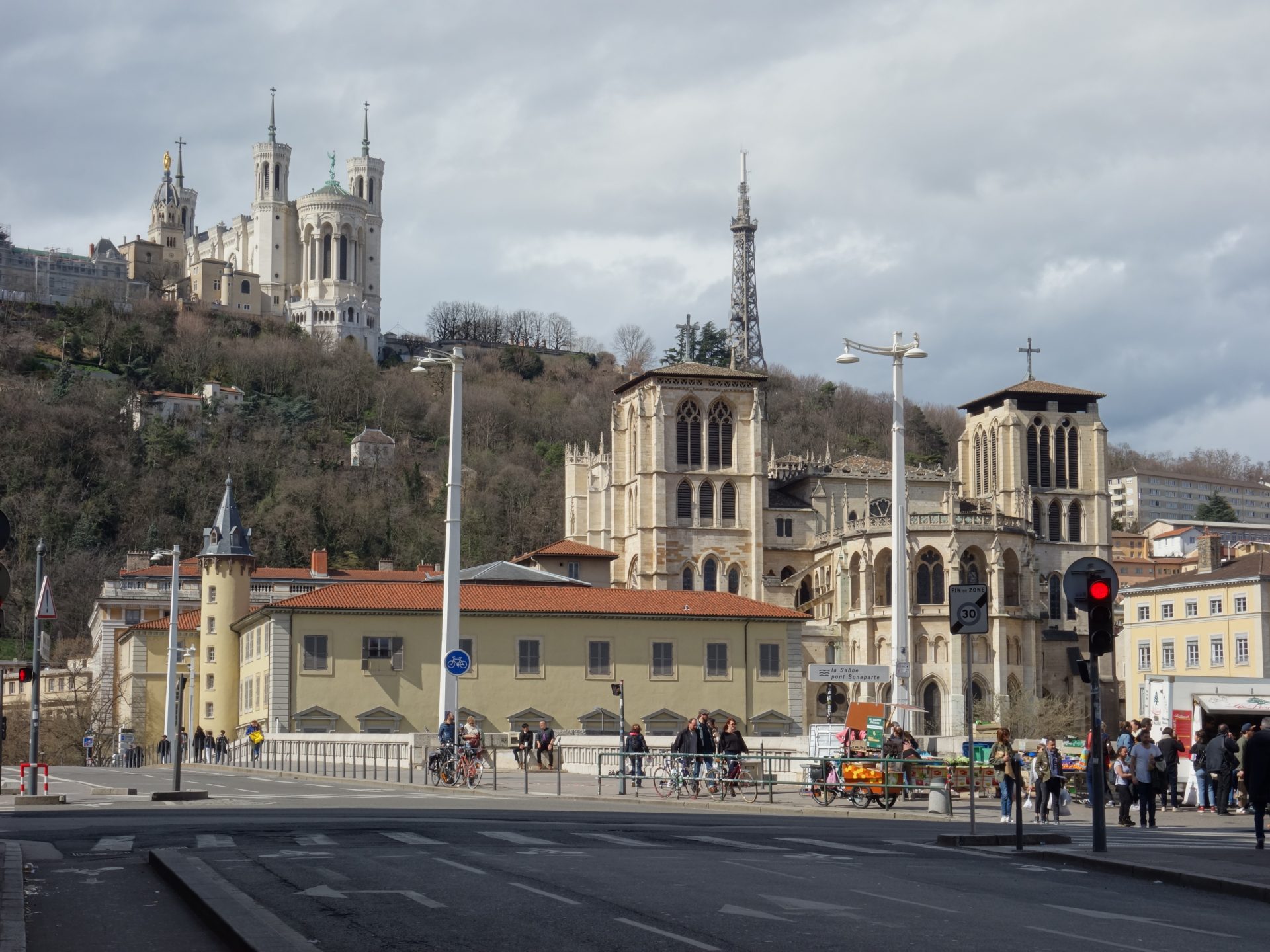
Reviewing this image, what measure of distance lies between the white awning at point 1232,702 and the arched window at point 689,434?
2741 inches

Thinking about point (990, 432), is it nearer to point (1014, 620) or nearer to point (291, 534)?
point (1014, 620)

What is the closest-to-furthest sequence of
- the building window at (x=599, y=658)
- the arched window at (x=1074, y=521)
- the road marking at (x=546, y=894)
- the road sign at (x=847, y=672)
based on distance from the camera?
1. the road marking at (x=546, y=894)
2. the road sign at (x=847, y=672)
3. the building window at (x=599, y=658)
4. the arched window at (x=1074, y=521)

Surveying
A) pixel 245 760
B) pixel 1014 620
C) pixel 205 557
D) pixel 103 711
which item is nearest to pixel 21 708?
pixel 103 711

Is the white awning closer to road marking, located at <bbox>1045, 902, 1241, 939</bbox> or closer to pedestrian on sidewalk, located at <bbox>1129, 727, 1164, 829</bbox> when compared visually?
pedestrian on sidewalk, located at <bbox>1129, 727, 1164, 829</bbox>

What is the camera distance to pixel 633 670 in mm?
65500

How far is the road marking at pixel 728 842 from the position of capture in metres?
19.7

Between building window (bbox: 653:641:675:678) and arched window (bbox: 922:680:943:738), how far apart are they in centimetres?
3221

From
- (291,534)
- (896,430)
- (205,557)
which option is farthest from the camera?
(291,534)

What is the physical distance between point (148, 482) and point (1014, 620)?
203 feet

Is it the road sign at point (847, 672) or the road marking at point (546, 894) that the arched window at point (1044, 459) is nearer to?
the road sign at point (847, 672)

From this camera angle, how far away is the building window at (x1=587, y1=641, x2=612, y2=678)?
65.2 m

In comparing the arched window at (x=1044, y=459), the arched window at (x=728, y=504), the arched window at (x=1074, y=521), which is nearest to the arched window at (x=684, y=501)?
the arched window at (x=728, y=504)

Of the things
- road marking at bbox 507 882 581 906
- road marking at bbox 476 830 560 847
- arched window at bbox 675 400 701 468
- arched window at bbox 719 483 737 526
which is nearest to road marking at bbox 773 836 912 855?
road marking at bbox 476 830 560 847

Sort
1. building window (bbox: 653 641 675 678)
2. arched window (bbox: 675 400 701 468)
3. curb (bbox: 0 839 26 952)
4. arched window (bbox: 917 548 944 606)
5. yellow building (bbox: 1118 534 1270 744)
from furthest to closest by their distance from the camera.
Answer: arched window (bbox: 675 400 701 468)
arched window (bbox: 917 548 944 606)
yellow building (bbox: 1118 534 1270 744)
building window (bbox: 653 641 675 678)
curb (bbox: 0 839 26 952)
